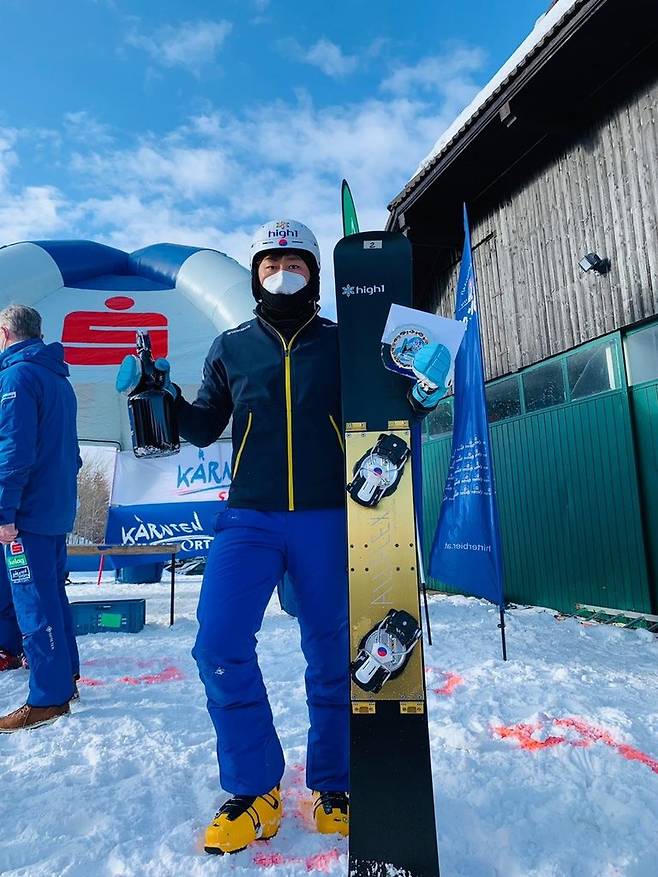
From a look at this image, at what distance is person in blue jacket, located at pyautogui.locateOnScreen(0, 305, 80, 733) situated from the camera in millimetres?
2953

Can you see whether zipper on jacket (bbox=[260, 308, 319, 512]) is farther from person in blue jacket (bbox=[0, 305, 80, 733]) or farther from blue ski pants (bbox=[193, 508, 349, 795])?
person in blue jacket (bbox=[0, 305, 80, 733])

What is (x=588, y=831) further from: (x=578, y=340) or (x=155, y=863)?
(x=578, y=340)

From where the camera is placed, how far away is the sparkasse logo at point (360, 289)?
2086mm

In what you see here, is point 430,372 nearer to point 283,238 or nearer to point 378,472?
point 378,472

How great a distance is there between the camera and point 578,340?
641 centimetres

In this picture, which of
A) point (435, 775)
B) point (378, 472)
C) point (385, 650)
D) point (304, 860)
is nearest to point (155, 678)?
point (435, 775)

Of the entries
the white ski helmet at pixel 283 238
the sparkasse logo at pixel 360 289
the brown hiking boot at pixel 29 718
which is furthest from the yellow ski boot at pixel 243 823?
the white ski helmet at pixel 283 238

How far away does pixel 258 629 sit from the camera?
6.15ft

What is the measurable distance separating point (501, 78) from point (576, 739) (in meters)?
6.77

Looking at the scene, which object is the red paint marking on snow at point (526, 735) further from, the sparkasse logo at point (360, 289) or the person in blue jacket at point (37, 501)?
the person in blue jacket at point (37, 501)

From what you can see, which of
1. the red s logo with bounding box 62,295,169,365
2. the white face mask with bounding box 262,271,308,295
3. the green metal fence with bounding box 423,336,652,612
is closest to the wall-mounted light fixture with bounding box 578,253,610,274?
the green metal fence with bounding box 423,336,652,612

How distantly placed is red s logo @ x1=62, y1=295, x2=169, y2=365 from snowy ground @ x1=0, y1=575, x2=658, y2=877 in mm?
6294

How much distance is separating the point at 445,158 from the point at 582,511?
448cm

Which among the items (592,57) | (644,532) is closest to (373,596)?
(644,532)
